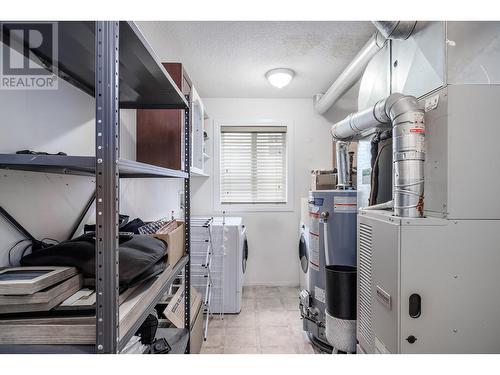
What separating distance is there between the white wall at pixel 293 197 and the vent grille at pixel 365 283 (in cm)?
207

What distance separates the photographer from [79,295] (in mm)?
855

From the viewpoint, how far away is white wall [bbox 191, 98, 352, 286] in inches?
148

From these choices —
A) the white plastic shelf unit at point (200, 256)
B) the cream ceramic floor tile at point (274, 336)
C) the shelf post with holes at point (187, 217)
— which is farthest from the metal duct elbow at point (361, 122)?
the cream ceramic floor tile at point (274, 336)

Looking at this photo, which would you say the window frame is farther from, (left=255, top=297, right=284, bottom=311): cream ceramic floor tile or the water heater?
the water heater

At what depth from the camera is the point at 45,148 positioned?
113cm

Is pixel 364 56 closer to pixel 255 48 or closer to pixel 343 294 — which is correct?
pixel 255 48

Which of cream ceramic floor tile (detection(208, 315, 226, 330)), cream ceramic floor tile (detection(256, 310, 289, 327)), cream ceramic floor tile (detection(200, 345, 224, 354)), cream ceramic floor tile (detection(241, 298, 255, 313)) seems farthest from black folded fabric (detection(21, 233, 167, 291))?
cream ceramic floor tile (detection(241, 298, 255, 313))

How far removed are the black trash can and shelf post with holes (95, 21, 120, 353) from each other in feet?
5.32

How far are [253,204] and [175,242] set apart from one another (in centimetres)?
237

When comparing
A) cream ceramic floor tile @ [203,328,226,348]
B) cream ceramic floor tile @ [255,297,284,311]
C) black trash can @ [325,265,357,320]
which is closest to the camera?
black trash can @ [325,265,357,320]

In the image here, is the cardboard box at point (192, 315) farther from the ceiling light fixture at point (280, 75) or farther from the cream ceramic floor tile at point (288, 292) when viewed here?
the ceiling light fixture at point (280, 75)

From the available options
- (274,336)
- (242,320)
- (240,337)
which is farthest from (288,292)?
(240,337)

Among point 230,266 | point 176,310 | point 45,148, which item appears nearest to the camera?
point 45,148

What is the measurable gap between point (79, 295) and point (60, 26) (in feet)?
2.92
